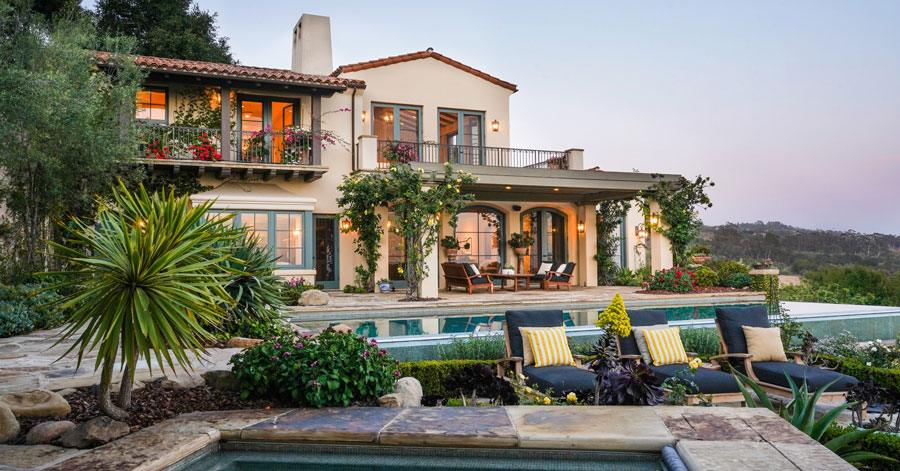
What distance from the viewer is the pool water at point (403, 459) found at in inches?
123

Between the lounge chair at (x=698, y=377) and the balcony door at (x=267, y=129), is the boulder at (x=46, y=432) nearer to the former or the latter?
the lounge chair at (x=698, y=377)

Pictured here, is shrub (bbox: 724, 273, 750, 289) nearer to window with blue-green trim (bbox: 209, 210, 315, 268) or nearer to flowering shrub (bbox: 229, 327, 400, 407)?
window with blue-green trim (bbox: 209, 210, 315, 268)

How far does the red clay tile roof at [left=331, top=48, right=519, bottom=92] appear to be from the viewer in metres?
15.2

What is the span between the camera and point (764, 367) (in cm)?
514

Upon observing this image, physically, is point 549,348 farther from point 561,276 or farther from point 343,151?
point 343,151

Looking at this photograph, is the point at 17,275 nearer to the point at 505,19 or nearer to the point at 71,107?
the point at 71,107

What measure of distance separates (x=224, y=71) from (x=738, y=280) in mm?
13368

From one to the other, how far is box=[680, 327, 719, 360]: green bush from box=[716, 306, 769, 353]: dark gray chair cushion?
107 cm

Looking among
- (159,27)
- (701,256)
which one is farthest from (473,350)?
(159,27)

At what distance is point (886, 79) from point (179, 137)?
17.1 meters

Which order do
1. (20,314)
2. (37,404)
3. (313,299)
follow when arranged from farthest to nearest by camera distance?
(313,299), (20,314), (37,404)

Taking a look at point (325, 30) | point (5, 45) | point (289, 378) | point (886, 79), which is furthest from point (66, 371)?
point (886, 79)

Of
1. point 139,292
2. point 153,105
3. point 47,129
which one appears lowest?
point 139,292

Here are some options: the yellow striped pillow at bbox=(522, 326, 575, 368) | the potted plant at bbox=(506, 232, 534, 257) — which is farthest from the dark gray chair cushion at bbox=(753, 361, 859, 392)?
the potted plant at bbox=(506, 232, 534, 257)
